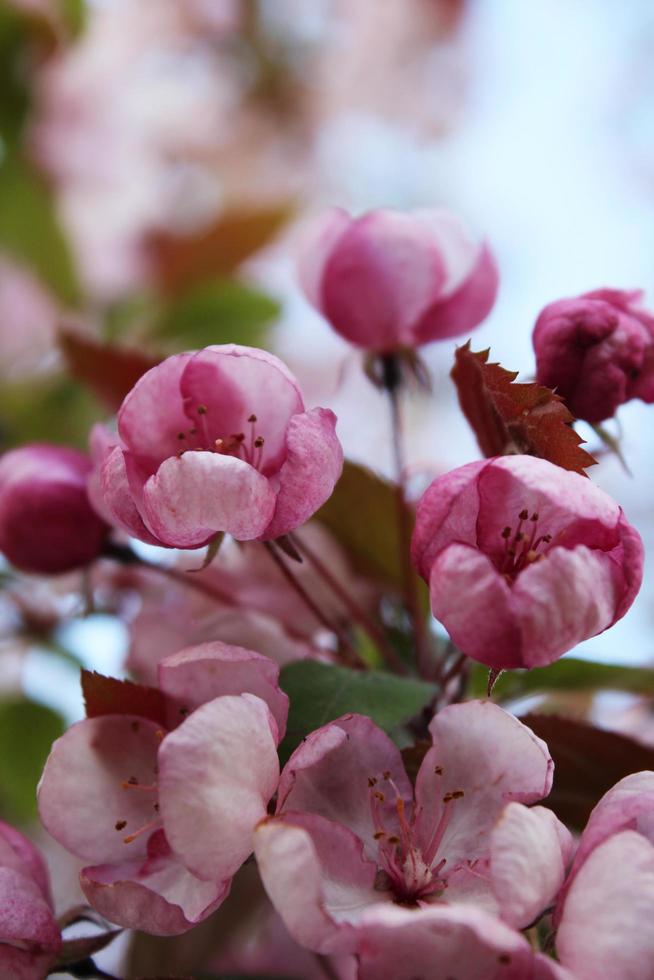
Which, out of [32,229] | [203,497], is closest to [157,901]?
[203,497]

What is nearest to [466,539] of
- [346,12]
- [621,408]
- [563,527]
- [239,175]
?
[563,527]

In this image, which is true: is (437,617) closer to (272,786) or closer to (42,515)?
(272,786)

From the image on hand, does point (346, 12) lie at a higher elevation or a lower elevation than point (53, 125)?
higher

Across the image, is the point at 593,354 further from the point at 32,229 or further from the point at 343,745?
the point at 32,229

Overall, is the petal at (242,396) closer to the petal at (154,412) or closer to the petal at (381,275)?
the petal at (154,412)

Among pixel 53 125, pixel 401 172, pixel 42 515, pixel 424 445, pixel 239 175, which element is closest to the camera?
pixel 42 515

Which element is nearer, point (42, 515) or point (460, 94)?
point (42, 515)
